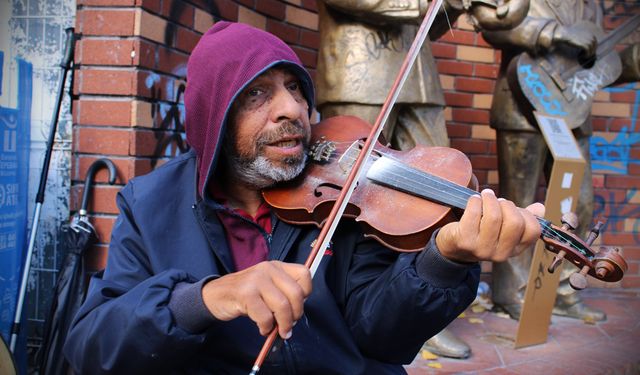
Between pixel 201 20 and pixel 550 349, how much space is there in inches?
88.5

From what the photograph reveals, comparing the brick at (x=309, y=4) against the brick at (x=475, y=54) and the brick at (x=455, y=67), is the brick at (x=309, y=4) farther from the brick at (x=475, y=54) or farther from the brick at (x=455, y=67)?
the brick at (x=475, y=54)

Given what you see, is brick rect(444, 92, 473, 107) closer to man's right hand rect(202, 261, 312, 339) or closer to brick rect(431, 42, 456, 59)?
brick rect(431, 42, 456, 59)

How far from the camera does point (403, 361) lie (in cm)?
145

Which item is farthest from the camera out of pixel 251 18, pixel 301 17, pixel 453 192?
pixel 301 17

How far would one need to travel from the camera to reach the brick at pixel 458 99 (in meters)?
Answer: 4.32

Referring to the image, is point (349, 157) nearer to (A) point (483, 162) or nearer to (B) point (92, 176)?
(B) point (92, 176)

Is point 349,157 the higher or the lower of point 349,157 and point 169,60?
the lower

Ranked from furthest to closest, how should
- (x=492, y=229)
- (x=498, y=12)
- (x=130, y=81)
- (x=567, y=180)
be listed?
(x=567, y=180) < (x=498, y=12) < (x=130, y=81) < (x=492, y=229)

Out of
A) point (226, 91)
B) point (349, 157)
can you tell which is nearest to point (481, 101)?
point (349, 157)

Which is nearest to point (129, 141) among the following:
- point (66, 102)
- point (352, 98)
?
point (66, 102)

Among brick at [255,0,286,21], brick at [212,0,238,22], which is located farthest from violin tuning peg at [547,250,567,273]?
brick at [255,0,286,21]

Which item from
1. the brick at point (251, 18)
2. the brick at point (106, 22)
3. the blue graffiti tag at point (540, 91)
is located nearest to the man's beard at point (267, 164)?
the brick at point (106, 22)

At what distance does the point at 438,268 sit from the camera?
1.23 m

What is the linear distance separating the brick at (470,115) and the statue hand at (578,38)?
→ 1161 millimetres
